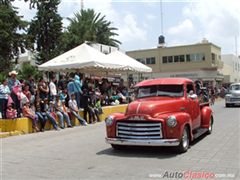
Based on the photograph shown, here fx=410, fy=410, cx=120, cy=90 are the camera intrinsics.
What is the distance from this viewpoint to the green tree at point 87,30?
185 feet

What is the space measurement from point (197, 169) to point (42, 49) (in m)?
47.3

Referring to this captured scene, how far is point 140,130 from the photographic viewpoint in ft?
32.6

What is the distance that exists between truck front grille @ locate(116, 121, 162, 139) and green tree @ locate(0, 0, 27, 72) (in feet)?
83.9

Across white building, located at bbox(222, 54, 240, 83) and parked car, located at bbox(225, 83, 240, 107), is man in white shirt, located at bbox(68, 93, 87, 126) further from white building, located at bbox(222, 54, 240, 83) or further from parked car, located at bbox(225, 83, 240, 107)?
white building, located at bbox(222, 54, 240, 83)

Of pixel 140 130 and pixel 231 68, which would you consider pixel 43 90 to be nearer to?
pixel 140 130

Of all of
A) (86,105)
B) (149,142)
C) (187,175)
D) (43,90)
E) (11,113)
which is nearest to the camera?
(187,175)

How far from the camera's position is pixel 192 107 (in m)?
11.6

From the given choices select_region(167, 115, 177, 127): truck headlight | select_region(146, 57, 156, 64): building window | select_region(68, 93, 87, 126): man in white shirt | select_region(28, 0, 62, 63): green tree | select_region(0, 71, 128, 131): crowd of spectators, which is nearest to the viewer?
select_region(167, 115, 177, 127): truck headlight

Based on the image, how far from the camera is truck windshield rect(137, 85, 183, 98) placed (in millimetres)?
11305

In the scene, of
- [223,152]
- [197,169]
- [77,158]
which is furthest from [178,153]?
[77,158]

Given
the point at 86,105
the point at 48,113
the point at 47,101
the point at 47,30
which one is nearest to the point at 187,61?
the point at 47,30

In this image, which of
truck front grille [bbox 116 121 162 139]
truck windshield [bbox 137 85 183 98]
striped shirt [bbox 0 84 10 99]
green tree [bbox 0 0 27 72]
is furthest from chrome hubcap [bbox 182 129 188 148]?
green tree [bbox 0 0 27 72]

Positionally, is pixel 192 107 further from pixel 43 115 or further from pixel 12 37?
pixel 12 37

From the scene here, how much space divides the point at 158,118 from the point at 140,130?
1.72 feet
